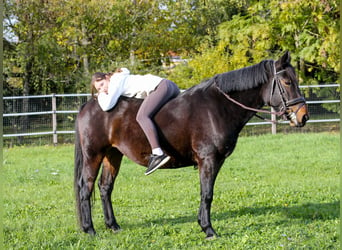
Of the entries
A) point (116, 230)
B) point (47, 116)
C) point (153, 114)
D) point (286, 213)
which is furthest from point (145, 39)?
point (116, 230)

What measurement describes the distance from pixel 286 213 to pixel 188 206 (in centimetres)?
142

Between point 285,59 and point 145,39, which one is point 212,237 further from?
point 145,39

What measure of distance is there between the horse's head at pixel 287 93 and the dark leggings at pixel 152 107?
1.19 meters

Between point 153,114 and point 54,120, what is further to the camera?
point 54,120

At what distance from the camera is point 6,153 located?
13070 mm

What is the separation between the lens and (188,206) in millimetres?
6656

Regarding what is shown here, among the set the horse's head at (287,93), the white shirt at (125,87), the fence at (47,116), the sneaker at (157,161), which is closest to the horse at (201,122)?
the horse's head at (287,93)

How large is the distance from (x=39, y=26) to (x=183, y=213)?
511 inches

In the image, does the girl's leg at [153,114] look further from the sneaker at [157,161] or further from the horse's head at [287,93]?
the horse's head at [287,93]

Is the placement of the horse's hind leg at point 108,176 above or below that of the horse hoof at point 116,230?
above

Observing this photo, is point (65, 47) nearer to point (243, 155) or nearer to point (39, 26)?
point (39, 26)

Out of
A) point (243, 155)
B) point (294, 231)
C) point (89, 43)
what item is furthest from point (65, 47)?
point (294, 231)

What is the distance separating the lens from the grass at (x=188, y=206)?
4961mm

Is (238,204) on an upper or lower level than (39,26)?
lower
